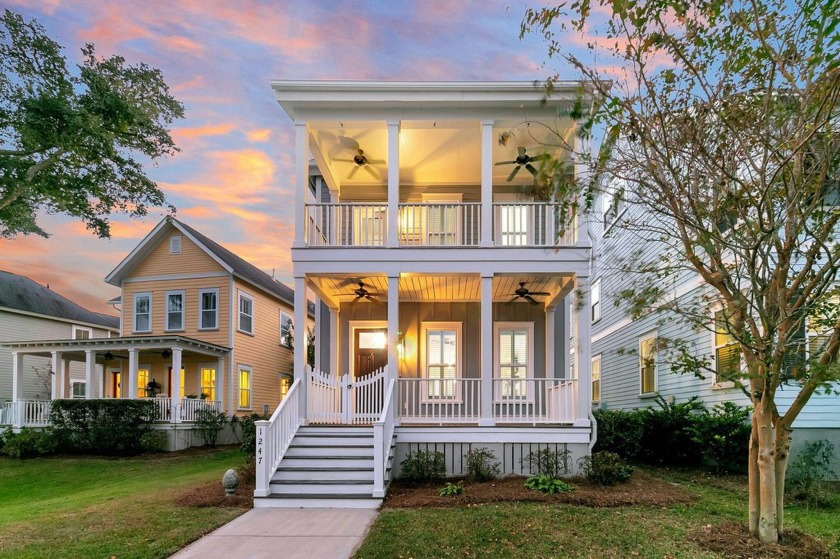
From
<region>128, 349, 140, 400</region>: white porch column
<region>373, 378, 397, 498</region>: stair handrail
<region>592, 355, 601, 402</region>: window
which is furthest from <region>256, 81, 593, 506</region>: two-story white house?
<region>128, 349, 140, 400</region>: white porch column

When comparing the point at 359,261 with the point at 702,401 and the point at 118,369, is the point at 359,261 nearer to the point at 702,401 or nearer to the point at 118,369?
the point at 702,401

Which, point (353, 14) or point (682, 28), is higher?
point (353, 14)

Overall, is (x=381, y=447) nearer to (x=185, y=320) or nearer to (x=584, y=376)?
(x=584, y=376)

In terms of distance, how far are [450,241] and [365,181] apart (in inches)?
92.5

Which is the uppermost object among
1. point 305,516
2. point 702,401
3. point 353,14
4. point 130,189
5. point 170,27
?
point 170,27

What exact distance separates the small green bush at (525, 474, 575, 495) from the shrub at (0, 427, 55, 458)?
43.9 feet

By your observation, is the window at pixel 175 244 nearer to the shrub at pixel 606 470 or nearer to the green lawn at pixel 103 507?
the green lawn at pixel 103 507

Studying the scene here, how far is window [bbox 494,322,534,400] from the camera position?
471 inches

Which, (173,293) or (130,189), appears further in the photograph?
(173,293)

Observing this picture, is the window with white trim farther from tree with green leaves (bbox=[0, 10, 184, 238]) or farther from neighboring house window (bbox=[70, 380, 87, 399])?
neighboring house window (bbox=[70, 380, 87, 399])

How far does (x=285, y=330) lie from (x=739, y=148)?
68.2 ft

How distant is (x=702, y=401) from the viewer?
448 inches

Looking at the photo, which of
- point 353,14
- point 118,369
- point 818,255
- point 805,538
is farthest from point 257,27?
point 118,369

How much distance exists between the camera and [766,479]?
5137 millimetres
